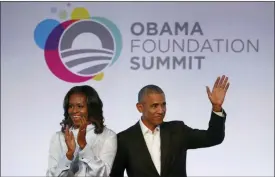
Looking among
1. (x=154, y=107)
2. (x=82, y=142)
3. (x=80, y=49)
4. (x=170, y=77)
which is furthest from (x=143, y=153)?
(x=80, y=49)

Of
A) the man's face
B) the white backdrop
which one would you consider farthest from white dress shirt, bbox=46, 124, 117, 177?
the white backdrop

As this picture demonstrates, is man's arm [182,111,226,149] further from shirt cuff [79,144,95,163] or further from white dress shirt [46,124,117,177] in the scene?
shirt cuff [79,144,95,163]

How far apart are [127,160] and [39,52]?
103 inches

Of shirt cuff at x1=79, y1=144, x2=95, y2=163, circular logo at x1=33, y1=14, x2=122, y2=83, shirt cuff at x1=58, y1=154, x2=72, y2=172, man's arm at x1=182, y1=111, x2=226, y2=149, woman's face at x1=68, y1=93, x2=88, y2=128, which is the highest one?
circular logo at x1=33, y1=14, x2=122, y2=83

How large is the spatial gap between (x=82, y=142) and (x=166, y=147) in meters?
0.49

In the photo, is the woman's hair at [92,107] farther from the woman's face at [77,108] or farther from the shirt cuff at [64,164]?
the shirt cuff at [64,164]

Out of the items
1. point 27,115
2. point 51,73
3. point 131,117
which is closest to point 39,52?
point 51,73

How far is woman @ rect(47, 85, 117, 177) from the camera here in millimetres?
2834

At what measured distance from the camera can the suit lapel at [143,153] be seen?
299cm

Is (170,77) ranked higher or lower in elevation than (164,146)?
higher

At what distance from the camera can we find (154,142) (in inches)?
121

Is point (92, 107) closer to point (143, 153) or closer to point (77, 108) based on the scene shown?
point (77, 108)

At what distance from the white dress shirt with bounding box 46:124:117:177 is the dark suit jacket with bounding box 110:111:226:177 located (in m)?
0.07

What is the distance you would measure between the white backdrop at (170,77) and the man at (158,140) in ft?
7.11
